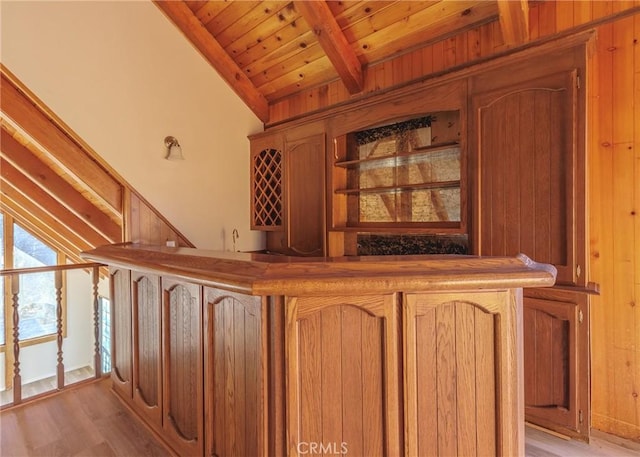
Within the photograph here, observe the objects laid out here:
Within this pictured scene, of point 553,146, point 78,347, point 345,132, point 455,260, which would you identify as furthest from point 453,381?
point 78,347

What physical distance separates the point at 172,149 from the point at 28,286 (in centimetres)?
399

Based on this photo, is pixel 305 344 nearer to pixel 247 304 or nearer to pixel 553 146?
pixel 247 304

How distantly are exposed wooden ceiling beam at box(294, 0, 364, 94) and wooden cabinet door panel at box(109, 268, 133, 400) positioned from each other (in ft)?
7.19

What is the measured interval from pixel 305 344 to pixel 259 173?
272cm

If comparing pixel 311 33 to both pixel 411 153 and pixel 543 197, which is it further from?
pixel 543 197

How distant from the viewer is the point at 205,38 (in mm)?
3129

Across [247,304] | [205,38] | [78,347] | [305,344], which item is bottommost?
[78,347]

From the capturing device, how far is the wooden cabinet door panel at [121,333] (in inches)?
79.0

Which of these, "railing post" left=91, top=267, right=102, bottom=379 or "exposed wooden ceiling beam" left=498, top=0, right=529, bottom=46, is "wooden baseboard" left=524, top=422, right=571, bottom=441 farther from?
"railing post" left=91, top=267, right=102, bottom=379

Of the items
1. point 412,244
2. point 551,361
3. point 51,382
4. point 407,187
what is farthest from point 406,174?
point 51,382

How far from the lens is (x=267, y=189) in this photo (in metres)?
3.55

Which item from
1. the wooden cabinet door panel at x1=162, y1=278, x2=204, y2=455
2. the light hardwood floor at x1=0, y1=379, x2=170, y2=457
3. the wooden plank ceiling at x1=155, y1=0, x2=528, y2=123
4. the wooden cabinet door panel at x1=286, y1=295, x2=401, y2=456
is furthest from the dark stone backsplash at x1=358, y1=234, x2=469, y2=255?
the light hardwood floor at x1=0, y1=379, x2=170, y2=457

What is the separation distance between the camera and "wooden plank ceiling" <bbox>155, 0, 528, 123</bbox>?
2.25m

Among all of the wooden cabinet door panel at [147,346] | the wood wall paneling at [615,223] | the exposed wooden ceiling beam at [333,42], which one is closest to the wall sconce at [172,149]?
the wooden cabinet door panel at [147,346]
